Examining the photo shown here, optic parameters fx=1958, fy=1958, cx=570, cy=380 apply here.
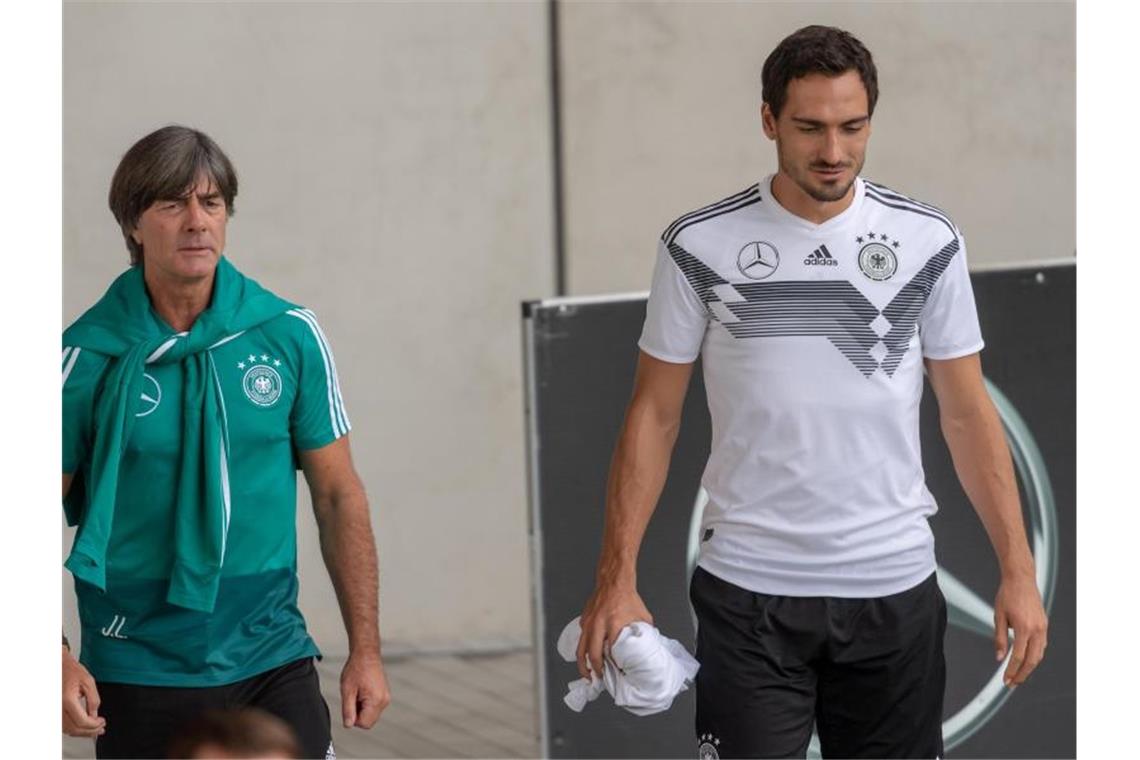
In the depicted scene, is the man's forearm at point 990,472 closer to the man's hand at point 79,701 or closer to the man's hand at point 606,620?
the man's hand at point 606,620

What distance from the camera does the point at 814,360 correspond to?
3707mm

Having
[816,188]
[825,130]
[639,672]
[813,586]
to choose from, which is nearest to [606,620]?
[639,672]

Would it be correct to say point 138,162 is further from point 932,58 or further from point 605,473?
point 932,58

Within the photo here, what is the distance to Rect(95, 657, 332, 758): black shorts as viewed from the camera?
364 centimetres

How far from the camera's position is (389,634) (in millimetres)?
7379

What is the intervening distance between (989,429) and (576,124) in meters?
3.56

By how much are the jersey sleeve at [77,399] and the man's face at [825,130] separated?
52.4 inches

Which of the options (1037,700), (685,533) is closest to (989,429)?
(685,533)

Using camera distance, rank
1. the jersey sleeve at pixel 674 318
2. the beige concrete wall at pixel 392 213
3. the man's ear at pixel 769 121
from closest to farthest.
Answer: the man's ear at pixel 769 121 < the jersey sleeve at pixel 674 318 < the beige concrete wall at pixel 392 213

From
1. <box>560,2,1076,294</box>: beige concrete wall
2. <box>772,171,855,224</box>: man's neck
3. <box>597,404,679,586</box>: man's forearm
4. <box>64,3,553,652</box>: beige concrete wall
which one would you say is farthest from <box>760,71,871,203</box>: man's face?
<box>64,3,553,652</box>: beige concrete wall

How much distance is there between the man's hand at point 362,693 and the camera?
12.1 ft

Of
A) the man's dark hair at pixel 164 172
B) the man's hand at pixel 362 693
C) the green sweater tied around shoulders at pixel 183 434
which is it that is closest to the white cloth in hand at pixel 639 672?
the man's hand at pixel 362 693

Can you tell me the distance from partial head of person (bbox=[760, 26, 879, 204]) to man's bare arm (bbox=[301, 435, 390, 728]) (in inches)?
40.7

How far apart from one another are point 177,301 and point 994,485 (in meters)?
1.63
